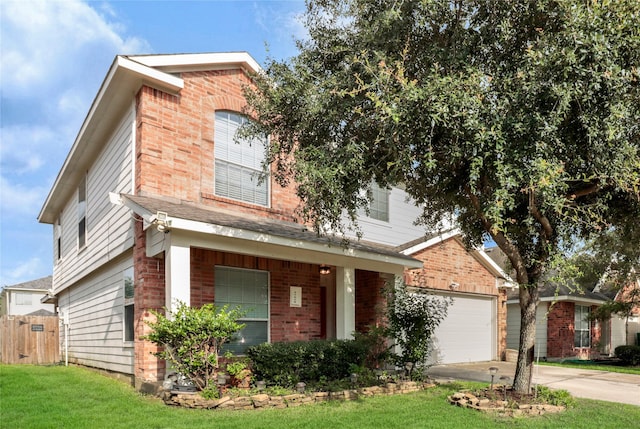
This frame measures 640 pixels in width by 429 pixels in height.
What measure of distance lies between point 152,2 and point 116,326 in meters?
7.10

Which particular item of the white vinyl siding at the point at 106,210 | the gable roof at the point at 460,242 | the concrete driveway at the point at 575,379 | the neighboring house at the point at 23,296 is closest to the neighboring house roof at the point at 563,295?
the gable roof at the point at 460,242

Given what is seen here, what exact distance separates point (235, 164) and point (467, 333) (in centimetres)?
952

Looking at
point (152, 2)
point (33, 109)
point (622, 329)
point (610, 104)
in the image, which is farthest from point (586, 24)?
point (33, 109)

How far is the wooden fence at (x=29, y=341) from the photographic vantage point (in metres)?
15.5

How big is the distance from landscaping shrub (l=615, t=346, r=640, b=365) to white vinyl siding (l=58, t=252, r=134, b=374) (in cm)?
1733

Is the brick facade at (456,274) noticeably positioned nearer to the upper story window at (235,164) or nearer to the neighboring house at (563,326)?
the neighboring house at (563,326)

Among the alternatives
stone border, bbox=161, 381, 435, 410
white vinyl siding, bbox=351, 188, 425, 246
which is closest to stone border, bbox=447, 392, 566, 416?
stone border, bbox=161, 381, 435, 410

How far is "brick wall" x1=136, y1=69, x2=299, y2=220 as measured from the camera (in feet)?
31.0

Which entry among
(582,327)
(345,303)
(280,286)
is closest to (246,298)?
(280,286)

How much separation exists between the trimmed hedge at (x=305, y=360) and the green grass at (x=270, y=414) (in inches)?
46.6

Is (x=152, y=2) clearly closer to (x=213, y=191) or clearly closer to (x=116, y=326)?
(x=213, y=191)

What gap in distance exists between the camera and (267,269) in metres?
10.7

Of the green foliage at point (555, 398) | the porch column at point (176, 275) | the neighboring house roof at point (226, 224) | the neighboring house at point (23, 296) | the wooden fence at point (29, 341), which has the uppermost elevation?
the neighboring house roof at point (226, 224)

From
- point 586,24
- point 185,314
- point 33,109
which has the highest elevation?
point 33,109
